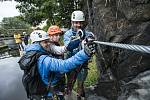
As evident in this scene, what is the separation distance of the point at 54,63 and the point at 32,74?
1.21 ft

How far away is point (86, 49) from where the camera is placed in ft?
13.1

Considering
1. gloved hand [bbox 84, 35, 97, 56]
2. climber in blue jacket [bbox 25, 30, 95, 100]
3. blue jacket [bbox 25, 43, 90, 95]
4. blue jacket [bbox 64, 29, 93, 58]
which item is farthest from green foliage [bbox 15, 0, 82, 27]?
gloved hand [bbox 84, 35, 97, 56]

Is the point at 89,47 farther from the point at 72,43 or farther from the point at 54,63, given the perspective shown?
the point at 72,43

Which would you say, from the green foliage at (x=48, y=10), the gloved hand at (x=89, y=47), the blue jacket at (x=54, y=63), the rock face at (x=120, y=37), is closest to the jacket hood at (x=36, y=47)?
the blue jacket at (x=54, y=63)

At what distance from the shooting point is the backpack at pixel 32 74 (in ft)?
14.4

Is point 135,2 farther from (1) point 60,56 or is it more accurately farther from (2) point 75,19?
(1) point 60,56

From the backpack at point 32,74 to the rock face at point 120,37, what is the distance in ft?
8.22

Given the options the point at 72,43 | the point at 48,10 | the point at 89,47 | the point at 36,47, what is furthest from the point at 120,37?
the point at 48,10

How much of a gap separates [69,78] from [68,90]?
387 millimetres

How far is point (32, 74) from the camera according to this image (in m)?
4.45

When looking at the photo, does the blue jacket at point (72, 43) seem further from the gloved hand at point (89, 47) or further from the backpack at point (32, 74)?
the gloved hand at point (89, 47)

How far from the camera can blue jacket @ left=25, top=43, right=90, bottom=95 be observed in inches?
161

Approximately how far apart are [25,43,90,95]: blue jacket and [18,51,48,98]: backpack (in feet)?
0.19

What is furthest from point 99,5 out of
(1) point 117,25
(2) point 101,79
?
(2) point 101,79
